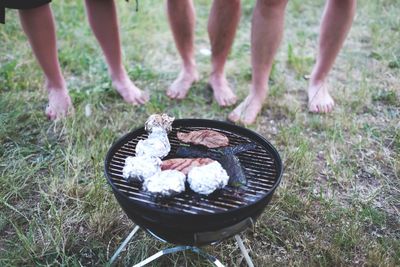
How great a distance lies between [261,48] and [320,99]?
68cm

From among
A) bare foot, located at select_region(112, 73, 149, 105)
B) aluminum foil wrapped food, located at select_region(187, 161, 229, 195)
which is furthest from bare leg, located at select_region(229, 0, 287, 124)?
aluminum foil wrapped food, located at select_region(187, 161, 229, 195)

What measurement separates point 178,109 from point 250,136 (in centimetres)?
122

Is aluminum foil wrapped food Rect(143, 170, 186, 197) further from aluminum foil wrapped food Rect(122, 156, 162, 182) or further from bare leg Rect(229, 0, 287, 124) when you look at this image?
bare leg Rect(229, 0, 287, 124)

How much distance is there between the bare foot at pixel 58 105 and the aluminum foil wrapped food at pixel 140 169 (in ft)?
4.60

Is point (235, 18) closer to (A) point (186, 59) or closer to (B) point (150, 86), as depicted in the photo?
(A) point (186, 59)

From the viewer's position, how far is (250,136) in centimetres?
193

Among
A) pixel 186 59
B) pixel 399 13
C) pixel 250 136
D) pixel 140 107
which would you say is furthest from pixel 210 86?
pixel 399 13

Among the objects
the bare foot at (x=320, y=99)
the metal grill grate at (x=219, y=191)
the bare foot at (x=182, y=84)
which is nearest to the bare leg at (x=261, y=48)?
the bare foot at (x=320, y=99)

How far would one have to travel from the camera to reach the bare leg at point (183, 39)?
9.76ft

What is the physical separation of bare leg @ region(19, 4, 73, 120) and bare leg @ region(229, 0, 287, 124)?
46.3 inches

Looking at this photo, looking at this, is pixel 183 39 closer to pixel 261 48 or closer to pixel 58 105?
pixel 261 48

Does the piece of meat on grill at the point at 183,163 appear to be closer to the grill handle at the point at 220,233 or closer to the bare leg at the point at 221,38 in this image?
the grill handle at the point at 220,233

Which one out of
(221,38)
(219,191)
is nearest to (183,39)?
(221,38)

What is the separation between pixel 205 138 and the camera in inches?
72.5
